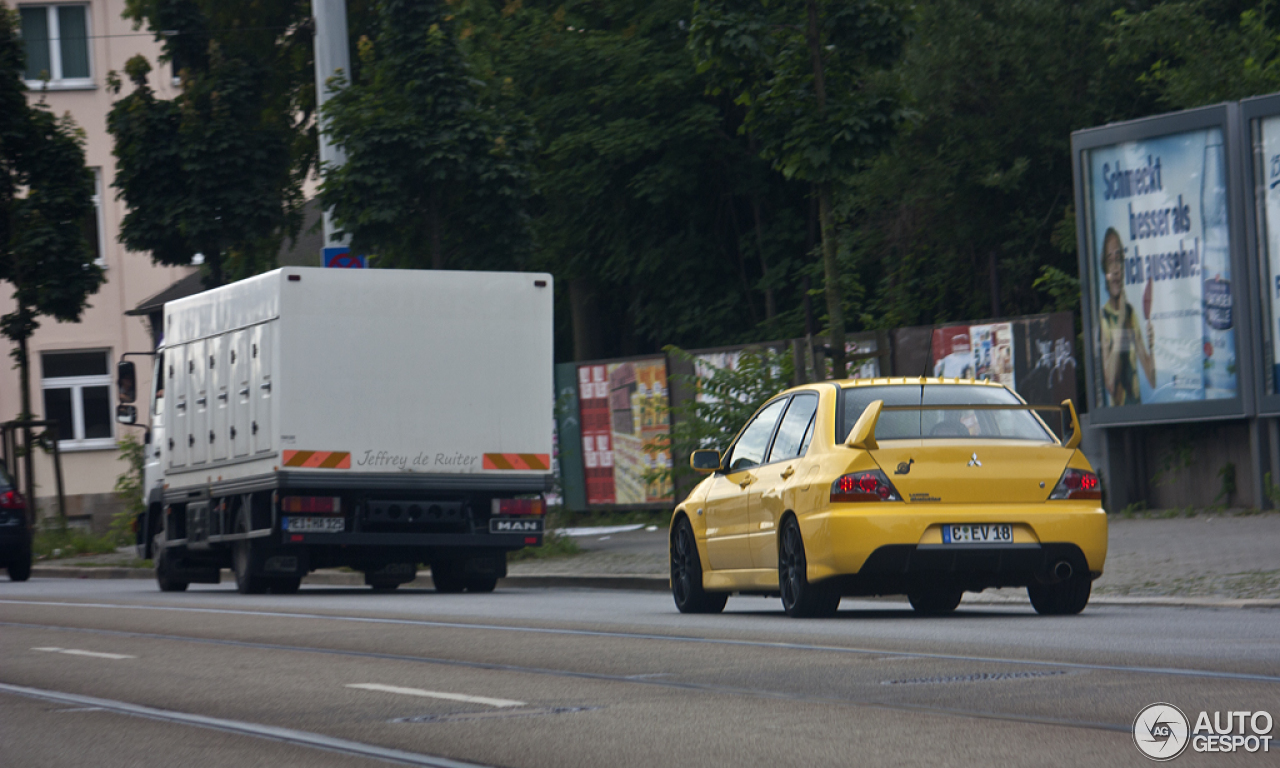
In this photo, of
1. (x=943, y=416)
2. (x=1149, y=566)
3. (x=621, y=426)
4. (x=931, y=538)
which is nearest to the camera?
(x=931, y=538)

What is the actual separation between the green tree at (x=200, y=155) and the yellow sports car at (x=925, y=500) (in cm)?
1609

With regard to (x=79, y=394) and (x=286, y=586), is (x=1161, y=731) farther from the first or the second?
(x=79, y=394)

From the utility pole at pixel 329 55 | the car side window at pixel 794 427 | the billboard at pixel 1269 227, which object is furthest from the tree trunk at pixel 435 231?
the car side window at pixel 794 427

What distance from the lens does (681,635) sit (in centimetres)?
1123

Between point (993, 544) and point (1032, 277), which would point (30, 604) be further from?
point (1032, 277)

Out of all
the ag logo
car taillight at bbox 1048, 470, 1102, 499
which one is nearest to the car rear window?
car taillight at bbox 1048, 470, 1102, 499

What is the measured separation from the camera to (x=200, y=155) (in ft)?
87.9

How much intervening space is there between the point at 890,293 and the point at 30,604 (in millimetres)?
16377

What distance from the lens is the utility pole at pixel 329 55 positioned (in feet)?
73.5

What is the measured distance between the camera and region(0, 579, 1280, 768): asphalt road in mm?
6500

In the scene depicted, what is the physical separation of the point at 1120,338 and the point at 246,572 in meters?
9.45

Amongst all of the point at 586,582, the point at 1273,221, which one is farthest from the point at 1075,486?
the point at 1273,221

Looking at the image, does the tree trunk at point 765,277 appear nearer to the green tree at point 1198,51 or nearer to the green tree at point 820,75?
the green tree at point 1198,51

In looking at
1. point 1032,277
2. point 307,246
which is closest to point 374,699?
point 1032,277
